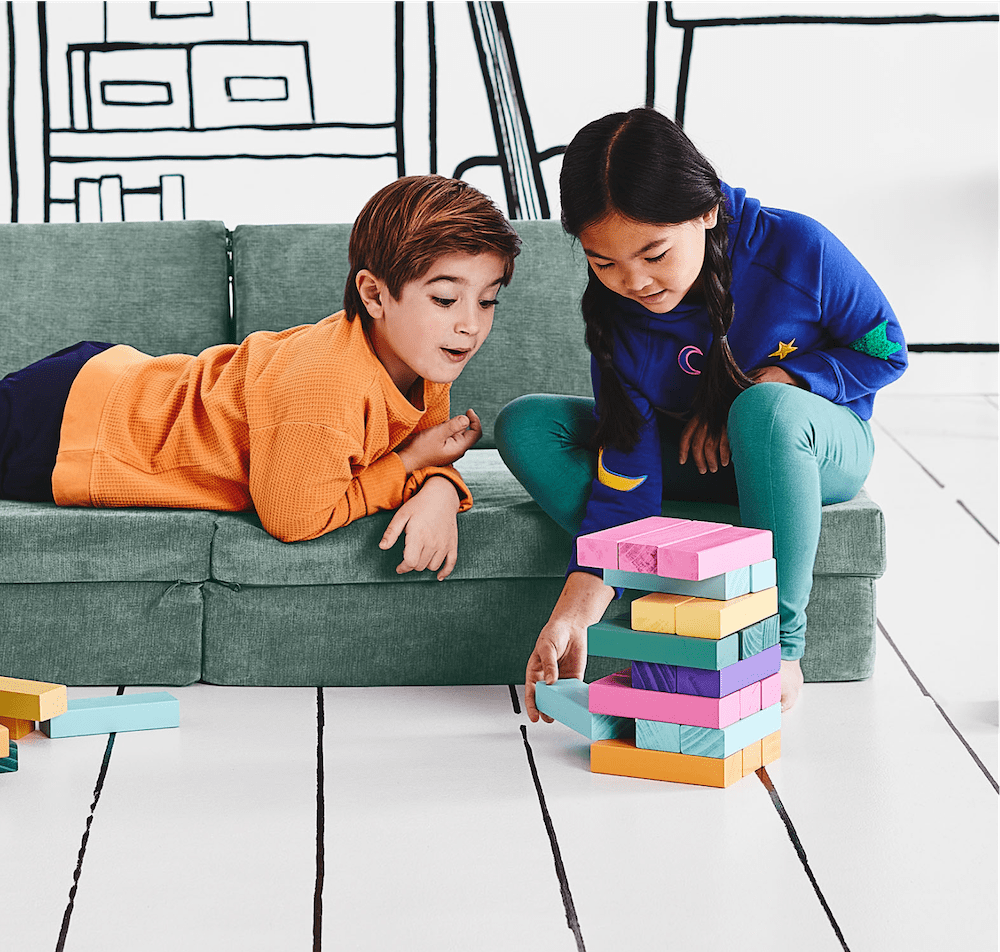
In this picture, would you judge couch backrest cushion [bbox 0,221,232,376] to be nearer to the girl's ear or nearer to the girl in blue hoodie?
the girl's ear

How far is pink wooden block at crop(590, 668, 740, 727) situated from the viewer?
1356mm

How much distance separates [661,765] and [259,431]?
0.69 metres

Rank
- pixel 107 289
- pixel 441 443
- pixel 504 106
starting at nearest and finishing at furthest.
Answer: pixel 441 443
pixel 107 289
pixel 504 106

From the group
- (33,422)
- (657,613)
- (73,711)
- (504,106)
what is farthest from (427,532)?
(504,106)

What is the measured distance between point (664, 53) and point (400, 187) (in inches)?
107

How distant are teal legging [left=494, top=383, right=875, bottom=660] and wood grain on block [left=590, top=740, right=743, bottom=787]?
0.77ft

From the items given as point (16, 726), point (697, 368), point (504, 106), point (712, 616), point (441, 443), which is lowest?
point (16, 726)

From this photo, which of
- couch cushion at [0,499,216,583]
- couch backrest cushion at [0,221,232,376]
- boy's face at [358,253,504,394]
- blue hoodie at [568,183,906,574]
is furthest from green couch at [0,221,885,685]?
couch backrest cushion at [0,221,232,376]

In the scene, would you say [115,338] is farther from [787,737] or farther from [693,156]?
[787,737]

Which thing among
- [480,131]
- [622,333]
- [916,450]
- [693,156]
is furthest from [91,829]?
[480,131]

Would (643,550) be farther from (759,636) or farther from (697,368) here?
(697,368)

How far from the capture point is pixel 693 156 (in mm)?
1474

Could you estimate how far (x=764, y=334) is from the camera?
1616mm

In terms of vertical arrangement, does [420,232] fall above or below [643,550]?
above
